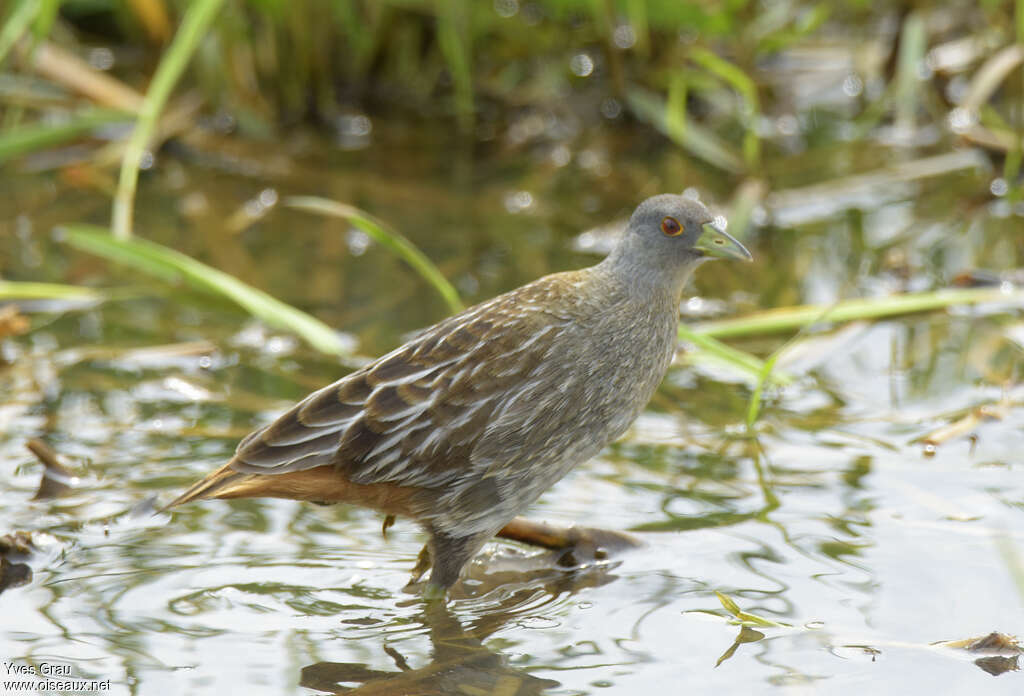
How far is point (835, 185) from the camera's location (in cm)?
629

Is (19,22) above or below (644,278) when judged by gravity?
above

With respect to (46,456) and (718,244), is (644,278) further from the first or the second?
(46,456)

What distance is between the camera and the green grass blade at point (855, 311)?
486 centimetres

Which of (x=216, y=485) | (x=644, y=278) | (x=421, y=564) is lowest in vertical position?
(x=421, y=564)

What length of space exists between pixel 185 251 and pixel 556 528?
112 inches

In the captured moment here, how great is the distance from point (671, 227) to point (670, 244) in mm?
46

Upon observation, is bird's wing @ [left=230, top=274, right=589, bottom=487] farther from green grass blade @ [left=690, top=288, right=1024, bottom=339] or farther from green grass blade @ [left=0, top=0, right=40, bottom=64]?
green grass blade @ [left=0, top=0, right=40, bottom=64]

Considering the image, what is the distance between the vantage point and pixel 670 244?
3764mm

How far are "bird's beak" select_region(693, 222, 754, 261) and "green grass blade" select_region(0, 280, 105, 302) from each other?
2566mm

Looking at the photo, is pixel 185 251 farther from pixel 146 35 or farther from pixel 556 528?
pixel 556 528

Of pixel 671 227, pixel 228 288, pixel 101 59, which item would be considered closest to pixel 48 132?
pixel 228 288

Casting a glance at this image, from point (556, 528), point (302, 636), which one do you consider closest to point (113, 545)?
point (302, 636)

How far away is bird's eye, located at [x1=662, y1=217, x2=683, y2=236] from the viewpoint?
12.3ft

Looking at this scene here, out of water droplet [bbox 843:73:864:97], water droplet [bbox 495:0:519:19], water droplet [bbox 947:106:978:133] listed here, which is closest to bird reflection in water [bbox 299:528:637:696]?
water droplet [bbox 947:106:978:133]
